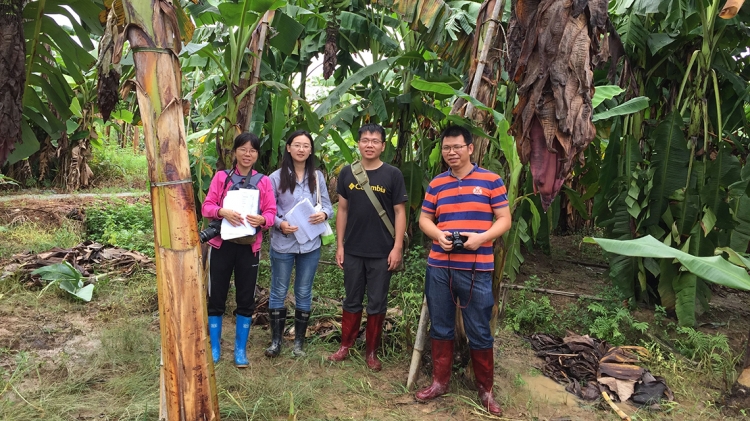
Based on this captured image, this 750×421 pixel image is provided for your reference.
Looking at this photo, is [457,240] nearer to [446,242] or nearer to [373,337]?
[446,242]

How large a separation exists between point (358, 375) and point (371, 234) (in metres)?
0.91

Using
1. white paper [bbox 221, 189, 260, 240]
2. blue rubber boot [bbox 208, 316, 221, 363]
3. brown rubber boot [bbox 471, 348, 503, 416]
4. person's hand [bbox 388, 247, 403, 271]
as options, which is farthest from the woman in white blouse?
brown rubber boot [bbox 471, 348, 503, 416]

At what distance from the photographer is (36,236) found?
6.02m

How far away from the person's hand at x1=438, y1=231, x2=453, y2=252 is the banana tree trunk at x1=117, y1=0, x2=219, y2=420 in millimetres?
1385

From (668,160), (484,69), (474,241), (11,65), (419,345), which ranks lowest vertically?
(419,345)

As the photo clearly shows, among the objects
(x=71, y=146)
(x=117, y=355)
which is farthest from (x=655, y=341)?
(x=71, y=146)

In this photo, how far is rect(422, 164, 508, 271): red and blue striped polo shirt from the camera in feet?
8.74

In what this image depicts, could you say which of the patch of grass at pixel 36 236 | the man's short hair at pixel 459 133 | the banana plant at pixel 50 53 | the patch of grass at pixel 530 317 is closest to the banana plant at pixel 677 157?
the patch of grass at pixel 530 317

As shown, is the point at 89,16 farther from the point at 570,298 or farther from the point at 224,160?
the point at 570,298

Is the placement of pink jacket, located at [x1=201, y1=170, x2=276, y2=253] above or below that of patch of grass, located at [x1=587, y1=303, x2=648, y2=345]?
above

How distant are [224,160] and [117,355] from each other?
4.80ft

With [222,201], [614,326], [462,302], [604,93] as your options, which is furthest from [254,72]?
[614,326]

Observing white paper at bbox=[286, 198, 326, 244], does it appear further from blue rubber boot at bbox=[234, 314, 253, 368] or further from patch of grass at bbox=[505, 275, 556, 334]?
patch of grass at bbox=[505, 275, 556, 334]

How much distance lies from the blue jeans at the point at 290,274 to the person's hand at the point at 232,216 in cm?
44
